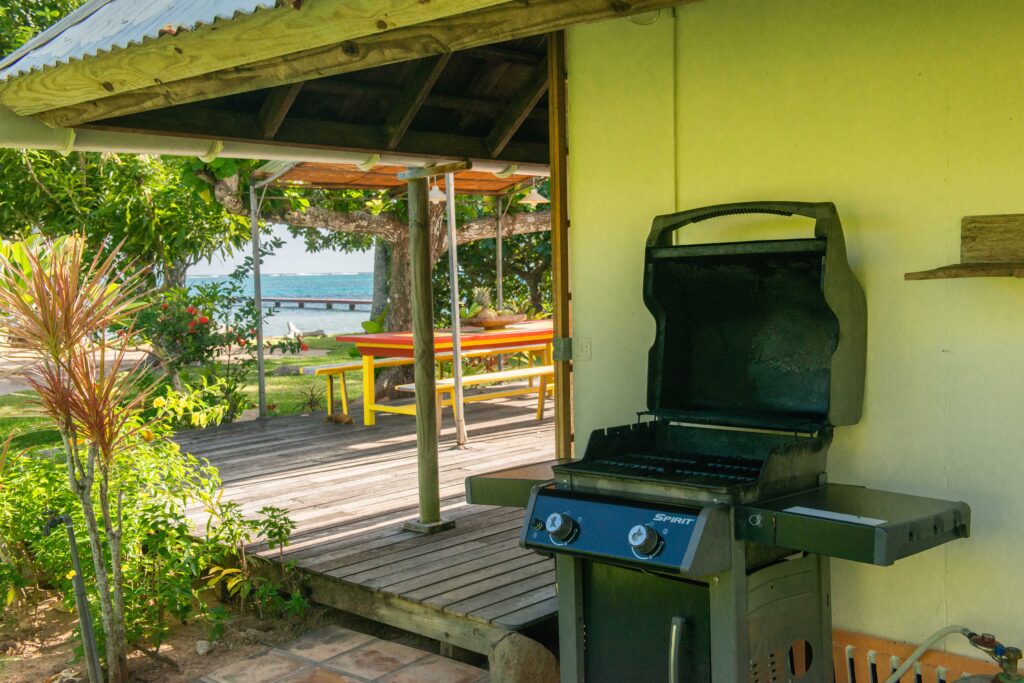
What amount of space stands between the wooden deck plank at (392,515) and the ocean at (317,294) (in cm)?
2763

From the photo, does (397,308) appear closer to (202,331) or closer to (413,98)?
(202,331)

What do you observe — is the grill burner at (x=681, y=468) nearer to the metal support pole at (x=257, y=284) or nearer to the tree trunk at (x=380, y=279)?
the metal support pole at (x=257, y=284)

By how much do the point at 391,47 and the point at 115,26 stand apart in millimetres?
1455

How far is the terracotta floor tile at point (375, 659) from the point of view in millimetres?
3889

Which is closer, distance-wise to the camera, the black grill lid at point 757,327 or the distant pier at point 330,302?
the black grill lid at point 757,327

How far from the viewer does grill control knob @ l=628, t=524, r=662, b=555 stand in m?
2.59

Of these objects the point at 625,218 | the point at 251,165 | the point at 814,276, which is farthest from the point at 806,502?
the point at 251,165

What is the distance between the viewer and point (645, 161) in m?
3.81

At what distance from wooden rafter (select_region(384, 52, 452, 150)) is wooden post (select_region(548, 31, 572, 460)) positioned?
0.74 meters

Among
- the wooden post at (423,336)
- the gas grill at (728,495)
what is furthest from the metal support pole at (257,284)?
the gas grill at (728,495)

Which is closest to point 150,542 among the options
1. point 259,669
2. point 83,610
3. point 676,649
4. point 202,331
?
point 83,610

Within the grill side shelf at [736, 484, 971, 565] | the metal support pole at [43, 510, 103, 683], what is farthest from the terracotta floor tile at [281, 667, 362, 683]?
the grill side shelf at [736, 484, 971, 565]

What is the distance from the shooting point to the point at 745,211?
10.7 feet

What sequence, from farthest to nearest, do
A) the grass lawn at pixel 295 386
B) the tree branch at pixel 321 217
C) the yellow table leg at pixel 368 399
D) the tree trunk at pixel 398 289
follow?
the grass lawn at pixel 295 386 < the tree trunk at pixel 398 289 < the tree branch at pixel 321 217 < the yellow table leg at pixel 368 399
